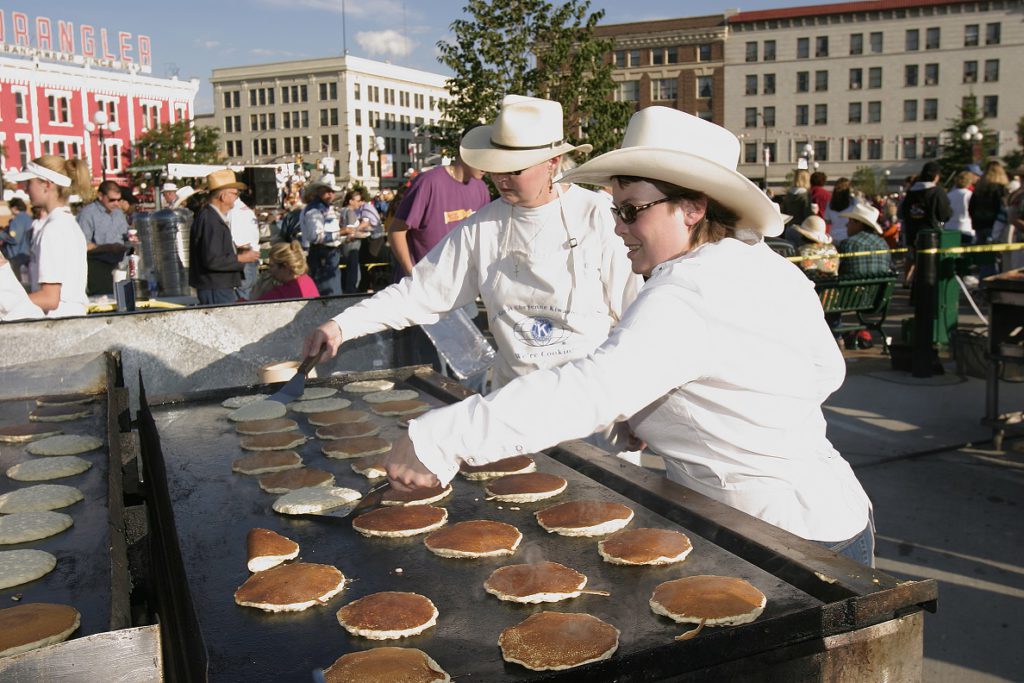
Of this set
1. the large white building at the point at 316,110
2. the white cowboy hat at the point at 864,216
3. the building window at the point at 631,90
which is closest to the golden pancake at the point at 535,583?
the white cowboy hat at the point at 864,216

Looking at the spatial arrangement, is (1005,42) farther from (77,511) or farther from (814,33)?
(77,511)

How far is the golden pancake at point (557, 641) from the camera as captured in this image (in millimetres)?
1656

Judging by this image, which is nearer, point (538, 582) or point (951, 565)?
point (538, 582)

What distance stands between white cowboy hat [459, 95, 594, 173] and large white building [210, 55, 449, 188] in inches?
3881

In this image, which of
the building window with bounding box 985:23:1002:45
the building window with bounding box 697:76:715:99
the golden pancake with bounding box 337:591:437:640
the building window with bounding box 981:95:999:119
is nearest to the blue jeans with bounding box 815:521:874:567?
the golden pancake with bounding box 337:591:437:640

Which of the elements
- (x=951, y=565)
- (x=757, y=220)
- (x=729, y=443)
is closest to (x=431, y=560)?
(x=729, y=443)

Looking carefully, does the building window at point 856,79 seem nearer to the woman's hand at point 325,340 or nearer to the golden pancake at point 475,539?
the woman's hand at point 325,340

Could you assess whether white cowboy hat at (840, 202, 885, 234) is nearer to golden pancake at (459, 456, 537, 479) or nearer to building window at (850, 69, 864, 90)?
golden pancake at (459, 456, 537, 479)

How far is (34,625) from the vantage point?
1823 mm

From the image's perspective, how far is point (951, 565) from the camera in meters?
4.71

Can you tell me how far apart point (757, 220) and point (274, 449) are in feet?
6.31

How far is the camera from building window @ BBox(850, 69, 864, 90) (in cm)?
7625

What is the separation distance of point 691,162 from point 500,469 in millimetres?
1235

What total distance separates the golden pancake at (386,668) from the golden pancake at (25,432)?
89.0 inches
